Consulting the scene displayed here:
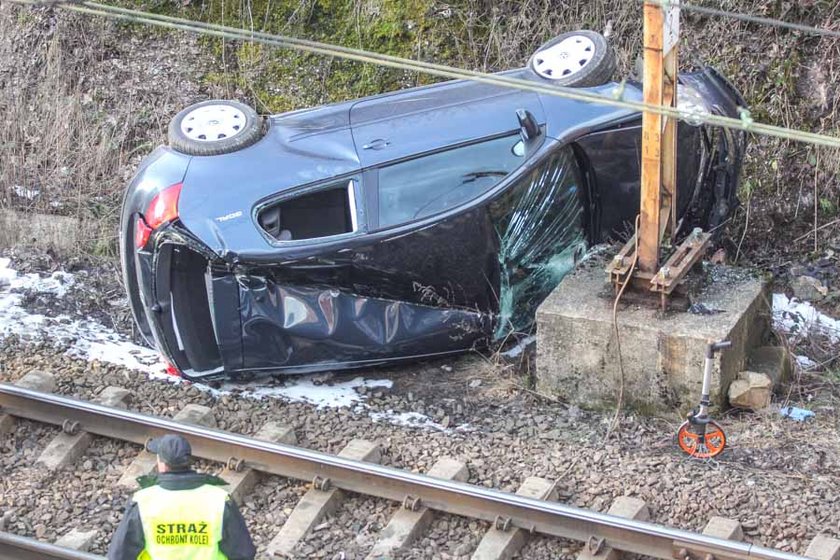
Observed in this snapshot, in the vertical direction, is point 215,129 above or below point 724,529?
above

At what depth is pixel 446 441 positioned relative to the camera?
7.81 metres

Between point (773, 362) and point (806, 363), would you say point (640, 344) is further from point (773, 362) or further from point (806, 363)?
point (806, 363)

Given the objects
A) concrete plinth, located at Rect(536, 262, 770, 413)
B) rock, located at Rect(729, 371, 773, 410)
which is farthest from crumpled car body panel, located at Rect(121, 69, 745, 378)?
rock, located at Rect(729, 371, 773, 410)

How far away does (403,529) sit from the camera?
697 centimetres

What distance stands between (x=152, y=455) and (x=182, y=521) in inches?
110

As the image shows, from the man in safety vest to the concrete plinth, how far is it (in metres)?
3.61

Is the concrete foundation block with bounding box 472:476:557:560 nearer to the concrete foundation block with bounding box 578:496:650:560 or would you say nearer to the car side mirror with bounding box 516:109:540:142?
the concrete foundation block with bounding box 578:496:650:560

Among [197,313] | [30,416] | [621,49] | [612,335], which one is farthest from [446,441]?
[621,49]

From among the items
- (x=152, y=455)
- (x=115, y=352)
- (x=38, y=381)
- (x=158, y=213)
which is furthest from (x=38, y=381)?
(x=158, y=213)

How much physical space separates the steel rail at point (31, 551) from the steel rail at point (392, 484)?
3.76 feet

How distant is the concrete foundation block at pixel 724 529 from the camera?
21.7 feet

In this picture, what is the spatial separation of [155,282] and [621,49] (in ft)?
18.3

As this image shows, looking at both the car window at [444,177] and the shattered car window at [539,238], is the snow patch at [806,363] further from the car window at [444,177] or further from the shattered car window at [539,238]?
the car window at [444,177]

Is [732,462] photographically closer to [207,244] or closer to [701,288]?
[701,288]
